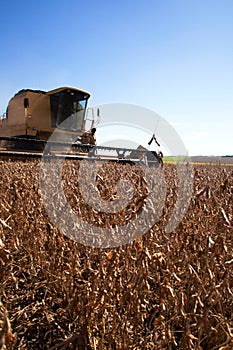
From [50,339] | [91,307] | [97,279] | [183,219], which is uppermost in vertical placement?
[183,219]

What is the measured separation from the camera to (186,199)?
2.47 meters

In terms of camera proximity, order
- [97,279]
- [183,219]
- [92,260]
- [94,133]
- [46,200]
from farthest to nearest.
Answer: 1. [94,133]
2. [46,200]
3. [183,219]
4. [92,260]
5. [97,279]

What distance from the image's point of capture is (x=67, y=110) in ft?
36.4

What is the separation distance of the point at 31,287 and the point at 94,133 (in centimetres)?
967

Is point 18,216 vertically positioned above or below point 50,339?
above

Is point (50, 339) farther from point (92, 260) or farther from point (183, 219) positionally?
point (183, 219)

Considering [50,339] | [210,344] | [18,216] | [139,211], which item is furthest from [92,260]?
[18,216]

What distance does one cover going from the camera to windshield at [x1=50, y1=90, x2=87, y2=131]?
10828 mm

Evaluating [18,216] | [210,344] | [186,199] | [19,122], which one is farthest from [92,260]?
[19,122]

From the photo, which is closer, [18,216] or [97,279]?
[97,279]

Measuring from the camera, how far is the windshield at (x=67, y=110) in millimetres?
10828

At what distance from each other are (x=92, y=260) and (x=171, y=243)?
46 cm

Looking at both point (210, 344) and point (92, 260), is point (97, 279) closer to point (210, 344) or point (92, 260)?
point (92, 260)

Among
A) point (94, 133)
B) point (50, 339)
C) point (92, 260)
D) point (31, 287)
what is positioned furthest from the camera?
point (94, 133)
